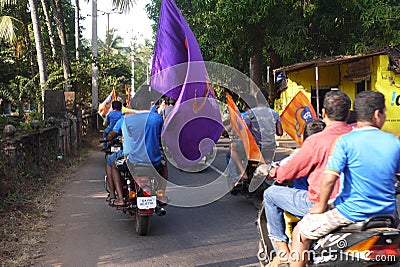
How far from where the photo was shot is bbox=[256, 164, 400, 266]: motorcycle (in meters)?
2.94

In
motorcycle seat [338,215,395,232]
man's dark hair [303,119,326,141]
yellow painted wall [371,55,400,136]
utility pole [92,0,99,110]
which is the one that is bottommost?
Answer: motorcycle seat [338,215,395,232]

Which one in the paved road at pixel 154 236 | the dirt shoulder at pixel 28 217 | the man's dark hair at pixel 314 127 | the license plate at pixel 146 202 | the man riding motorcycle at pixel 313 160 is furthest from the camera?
the license plate at pixel 146 202

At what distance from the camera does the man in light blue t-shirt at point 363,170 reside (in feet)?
9.43

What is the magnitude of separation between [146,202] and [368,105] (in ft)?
10.3

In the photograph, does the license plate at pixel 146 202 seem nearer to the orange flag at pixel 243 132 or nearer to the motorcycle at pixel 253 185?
the orange flag at pixel 243 132

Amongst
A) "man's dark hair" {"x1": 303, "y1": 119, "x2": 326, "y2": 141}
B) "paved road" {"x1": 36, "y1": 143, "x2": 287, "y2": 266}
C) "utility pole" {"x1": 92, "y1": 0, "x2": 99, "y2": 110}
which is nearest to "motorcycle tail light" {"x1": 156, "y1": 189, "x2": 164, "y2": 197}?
"paved road" {"x1": 36, "y1": 143, "x2": 287, "y2": 266}

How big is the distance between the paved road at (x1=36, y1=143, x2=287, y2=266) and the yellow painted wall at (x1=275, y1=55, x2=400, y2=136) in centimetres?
776

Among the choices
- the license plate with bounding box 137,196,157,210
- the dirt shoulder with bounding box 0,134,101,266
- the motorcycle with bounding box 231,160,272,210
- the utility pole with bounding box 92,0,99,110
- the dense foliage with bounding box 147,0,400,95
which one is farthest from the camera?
the utility pole with bounding box 92,0,99,110

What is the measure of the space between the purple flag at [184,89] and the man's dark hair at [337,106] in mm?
2826

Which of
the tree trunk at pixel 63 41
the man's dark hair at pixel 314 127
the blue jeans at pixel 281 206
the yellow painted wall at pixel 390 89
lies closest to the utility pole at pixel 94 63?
the tree trunk at pixel 63 41

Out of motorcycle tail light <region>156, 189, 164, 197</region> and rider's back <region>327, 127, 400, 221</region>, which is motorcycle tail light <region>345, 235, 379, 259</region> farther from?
motorcycle tail light <region>156, 189, 164, 197</region>

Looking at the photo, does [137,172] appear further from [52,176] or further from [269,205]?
[52,176]

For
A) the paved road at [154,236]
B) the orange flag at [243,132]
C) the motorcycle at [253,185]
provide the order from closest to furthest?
the paved road at [154,236] < the orange flag at [243,132] < the motorcycle at [253,185]

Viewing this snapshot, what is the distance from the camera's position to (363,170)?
2889mm
